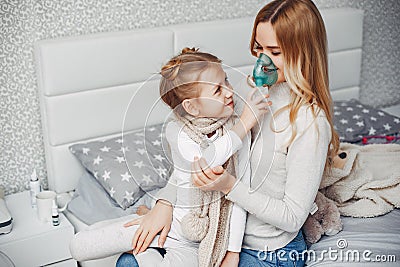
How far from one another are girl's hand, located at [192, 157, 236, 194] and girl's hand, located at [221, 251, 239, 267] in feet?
0.79

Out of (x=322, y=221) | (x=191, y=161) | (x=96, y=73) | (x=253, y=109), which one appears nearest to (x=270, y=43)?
(x=253, y=109)

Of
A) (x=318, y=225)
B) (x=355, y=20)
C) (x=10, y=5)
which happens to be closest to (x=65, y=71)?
(x=10, y=5)

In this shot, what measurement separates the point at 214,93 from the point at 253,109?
0.50ft

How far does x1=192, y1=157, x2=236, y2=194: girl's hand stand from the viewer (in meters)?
1.47

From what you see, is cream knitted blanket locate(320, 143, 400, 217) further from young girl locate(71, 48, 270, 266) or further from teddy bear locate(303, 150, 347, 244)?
young girl locate(71, 48, 270, 266)

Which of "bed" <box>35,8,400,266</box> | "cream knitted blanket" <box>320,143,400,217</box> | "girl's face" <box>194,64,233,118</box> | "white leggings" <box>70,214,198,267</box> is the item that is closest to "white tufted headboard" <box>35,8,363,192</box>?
"bed" <box>35,8,400,266</box>

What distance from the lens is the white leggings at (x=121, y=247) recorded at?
1.63 meters

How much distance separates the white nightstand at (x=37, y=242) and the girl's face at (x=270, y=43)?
1.04 m

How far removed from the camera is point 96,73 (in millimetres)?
2422

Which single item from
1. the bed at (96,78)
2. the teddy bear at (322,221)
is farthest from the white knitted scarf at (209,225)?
the bed at (96,78)

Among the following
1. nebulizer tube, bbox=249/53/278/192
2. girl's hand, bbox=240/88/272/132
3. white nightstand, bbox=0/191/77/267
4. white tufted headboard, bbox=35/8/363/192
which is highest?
nebulizer tube, bbox=249/53/278/192

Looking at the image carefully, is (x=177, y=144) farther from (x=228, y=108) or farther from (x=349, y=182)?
(x=349, y=182)

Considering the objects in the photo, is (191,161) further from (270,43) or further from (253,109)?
(270,43)

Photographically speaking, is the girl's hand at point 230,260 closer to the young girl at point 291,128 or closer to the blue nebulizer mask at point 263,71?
the young girl at point 291,128
